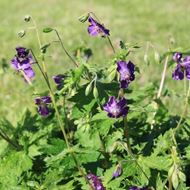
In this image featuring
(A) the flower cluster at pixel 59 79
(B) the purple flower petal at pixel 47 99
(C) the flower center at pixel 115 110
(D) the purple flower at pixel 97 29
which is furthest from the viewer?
(B) the purple flower petal at pixel 47 99

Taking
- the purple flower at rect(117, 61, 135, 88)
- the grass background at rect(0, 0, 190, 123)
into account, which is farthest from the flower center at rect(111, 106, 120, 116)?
the grass background at rect(0, 0, 190, 123)

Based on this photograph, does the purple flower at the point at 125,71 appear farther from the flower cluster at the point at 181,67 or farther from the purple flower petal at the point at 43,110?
the purple flower petal at the point at 43,110

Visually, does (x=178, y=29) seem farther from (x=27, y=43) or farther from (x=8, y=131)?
(x=8, y=131)

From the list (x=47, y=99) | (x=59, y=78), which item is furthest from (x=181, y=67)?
(x=47, y=99)

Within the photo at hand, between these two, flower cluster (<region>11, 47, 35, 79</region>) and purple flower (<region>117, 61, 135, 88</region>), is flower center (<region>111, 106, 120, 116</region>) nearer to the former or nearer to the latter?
purple flower (<region>117, 61, 135, 88</region>)

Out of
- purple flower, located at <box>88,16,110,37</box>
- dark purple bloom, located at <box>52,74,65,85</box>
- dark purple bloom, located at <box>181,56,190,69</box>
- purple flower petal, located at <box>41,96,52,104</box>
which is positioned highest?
purple flower, located at <box>88,16,110,37</box>

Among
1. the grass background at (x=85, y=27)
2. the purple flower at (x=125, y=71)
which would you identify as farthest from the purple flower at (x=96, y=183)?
the grass background at (x=85, y=27)

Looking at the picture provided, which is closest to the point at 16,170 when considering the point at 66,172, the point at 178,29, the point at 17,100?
the point at 66,172
